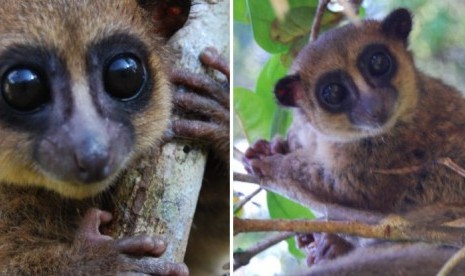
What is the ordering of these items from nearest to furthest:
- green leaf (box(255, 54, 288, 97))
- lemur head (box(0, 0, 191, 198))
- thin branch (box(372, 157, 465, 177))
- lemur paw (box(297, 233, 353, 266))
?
lemur head (box(0, 0, 191, 198)) → thin branch (box(372, 157, 465, 177)) → lemur paw (box(297, 233, 353, 266)) → green leaf (box(255, 54, 288, 97))

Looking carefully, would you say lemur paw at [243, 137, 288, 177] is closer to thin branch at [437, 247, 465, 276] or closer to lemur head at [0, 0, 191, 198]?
A: lemur head at [0, 0, 191, 198]

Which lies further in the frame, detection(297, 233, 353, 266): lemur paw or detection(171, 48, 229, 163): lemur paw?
detection(171, 48, 229, 163): lemur paw

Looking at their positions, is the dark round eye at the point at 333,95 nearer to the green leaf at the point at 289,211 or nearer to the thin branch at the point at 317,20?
the thin branch at the point at 317,20

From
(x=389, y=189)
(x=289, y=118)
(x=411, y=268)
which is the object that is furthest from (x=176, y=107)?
(x=411, y=268)

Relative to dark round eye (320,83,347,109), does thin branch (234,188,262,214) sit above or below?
below

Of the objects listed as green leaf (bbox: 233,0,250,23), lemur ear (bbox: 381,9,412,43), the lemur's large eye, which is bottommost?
the lemur's large eye

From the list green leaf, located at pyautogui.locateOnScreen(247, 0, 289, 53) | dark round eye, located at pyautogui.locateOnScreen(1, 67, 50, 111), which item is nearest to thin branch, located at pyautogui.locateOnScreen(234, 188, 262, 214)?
green leaf, located at pyautogui.locateOnScreen(247, 0, 289, 53)

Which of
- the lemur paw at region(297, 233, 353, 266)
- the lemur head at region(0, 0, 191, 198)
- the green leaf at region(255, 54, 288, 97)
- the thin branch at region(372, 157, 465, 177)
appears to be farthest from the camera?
the green leaf at region(255, 54, 288, 97)
